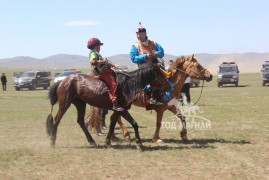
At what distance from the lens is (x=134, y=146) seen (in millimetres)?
9875

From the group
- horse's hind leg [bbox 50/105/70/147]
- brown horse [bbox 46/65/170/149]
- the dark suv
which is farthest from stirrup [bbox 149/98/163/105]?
the dark suv

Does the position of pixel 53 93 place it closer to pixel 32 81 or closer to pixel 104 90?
pixel 104 90

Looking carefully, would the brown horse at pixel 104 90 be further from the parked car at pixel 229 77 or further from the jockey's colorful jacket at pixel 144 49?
the parked car at pixel 229 77

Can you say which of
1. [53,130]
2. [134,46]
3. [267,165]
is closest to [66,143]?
[53,130]

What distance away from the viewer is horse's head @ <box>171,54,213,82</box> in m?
10.3

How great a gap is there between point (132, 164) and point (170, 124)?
6406 mm

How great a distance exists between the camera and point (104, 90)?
955 centimetres

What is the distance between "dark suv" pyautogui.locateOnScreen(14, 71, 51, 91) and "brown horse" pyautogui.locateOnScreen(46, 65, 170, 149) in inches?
1422

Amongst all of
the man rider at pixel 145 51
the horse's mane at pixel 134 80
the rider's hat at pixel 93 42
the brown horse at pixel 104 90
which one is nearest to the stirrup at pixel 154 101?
the man rider at pixel 145 51

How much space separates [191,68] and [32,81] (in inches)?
1469

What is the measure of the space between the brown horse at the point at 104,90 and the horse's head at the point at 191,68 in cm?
65

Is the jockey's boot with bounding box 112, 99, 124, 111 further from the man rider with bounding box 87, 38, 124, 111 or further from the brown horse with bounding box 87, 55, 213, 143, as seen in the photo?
the brown horse with bounding box 87, 55, 213, 143

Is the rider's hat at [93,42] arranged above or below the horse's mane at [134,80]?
above

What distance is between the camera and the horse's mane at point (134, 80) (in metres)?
9.48
